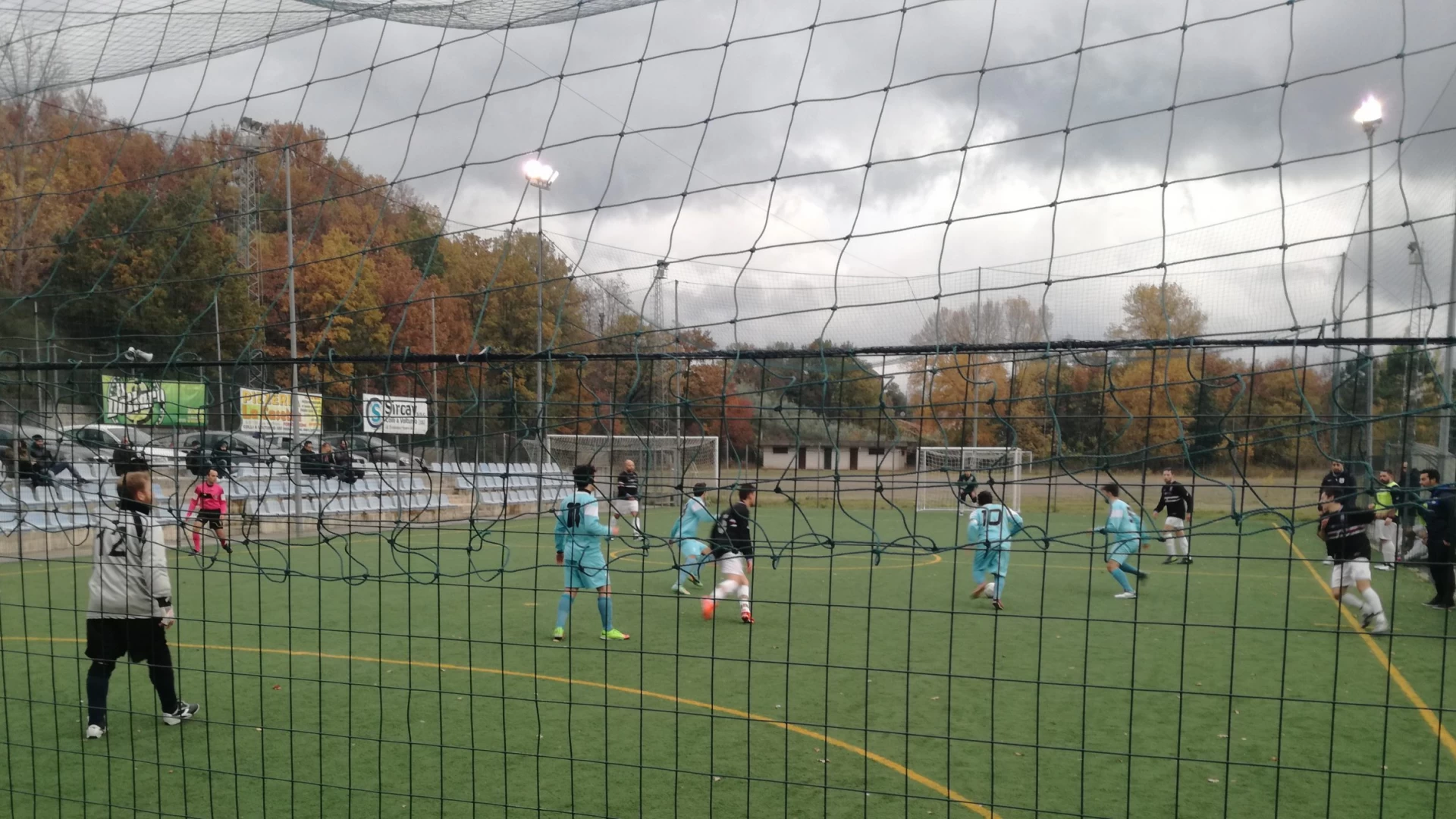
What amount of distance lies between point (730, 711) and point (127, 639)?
3667 mm

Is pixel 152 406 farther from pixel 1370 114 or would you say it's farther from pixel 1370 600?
pixel 1370 600

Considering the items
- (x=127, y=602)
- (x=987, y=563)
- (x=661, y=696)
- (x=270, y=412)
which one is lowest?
(x=661, y=696)

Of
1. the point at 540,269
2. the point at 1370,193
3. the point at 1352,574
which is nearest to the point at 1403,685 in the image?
the point at 1352,574

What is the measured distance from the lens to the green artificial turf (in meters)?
4.18

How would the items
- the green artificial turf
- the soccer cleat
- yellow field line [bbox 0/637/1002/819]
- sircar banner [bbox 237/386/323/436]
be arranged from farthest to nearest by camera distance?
1. the soccer cleat
2. yellow field line [bbox 0/637/1002/819]
3. the green artificial turf
4. sircar banner [bbox 237/386/323/436]

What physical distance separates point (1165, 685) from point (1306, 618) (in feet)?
14.9

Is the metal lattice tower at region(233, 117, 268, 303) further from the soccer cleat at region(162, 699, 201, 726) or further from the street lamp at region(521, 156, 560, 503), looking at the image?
the soccer cleat at region(162, 699, 201, 726)

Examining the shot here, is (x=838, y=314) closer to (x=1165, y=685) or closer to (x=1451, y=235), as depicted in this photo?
(x=1451, y=235)

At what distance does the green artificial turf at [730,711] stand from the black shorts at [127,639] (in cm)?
28

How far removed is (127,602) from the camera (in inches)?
220

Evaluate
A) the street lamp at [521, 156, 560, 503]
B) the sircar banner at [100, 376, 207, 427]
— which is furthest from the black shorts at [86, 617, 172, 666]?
the street lamp at [521, 156, 560, 503]

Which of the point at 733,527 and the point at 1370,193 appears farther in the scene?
the point at 733,527

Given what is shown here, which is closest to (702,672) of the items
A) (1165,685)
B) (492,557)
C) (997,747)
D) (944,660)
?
(944,660)

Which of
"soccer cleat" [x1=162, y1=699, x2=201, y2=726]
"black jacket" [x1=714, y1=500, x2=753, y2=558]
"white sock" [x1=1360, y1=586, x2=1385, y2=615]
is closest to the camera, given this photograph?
"black jacket" [x1=714, y1=500, x2=753, y2=558]
